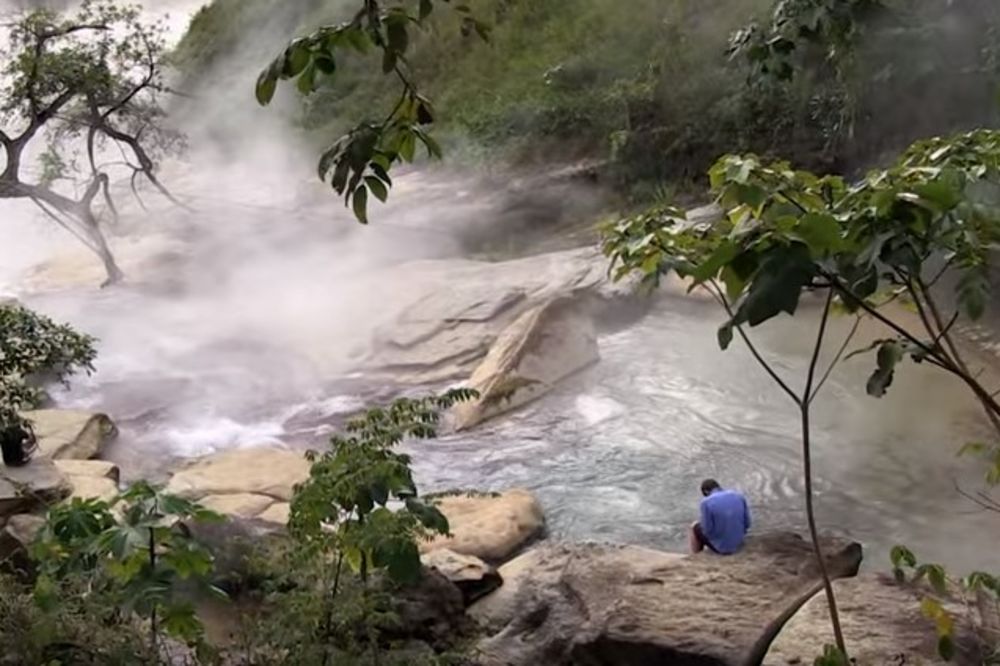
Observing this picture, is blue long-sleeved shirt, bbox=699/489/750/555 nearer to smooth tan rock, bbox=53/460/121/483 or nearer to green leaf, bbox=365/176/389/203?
smooth tan rock, bbox=53/460/121/483

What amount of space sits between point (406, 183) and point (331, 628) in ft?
37.5

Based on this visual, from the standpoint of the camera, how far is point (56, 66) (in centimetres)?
797

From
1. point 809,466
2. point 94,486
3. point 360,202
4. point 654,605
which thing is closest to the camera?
point 360,202

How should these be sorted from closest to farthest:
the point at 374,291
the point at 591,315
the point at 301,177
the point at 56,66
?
the point at 56,66 < the point at 591,315 < the point at 374,291 < the point at 301,177

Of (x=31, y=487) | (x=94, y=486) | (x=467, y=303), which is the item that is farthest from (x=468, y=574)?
(x=467, y=303)

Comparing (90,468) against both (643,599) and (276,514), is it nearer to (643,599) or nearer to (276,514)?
(276,514)

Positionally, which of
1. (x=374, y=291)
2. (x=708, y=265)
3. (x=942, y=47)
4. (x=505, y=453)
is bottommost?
(x=505, y=453)

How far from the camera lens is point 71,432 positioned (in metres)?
7.73

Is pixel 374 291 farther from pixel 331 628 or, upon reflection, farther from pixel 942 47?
pixel 331 628

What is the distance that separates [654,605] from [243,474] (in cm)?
356

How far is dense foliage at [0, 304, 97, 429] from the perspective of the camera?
4.87m

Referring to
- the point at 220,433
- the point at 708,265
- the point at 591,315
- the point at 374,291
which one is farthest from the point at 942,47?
the point at 708,265

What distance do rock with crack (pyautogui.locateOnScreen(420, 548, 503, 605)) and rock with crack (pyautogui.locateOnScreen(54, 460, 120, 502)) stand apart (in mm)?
2055

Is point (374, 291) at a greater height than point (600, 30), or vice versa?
point (600, 30)
